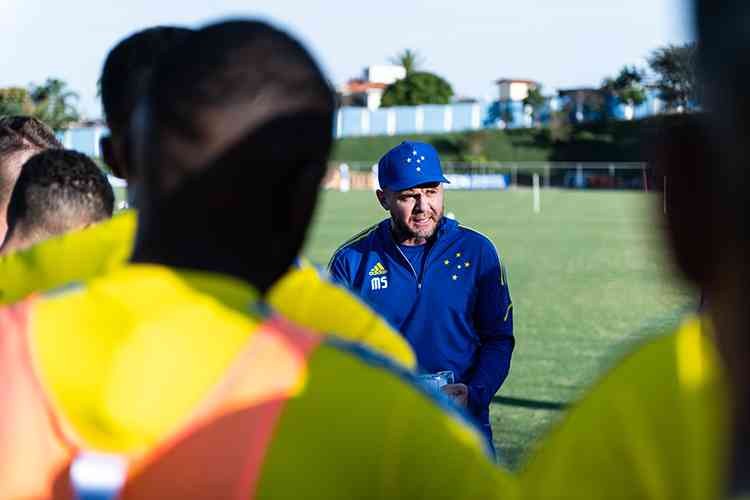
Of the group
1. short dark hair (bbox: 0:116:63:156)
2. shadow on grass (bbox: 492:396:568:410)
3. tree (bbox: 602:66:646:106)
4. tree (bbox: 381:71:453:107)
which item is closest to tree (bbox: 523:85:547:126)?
tree (bbox: 602:66:646:106)

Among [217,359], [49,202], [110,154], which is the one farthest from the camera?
[49,202]

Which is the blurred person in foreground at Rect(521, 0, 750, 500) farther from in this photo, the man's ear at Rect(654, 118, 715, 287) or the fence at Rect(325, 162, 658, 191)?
the fence at Rect(325, 162, 658, 191)

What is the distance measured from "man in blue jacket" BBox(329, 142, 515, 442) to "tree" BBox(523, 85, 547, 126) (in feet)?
280

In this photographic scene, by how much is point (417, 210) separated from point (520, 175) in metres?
69.2

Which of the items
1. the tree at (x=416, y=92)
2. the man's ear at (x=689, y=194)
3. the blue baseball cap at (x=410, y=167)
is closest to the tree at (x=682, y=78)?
the man's ear at (x=689, y=194)

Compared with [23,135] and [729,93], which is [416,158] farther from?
[729,93]

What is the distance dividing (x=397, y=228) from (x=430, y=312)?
0.47m

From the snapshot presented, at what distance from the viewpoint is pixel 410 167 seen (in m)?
5.19

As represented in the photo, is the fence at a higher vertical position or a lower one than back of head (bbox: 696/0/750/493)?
lower

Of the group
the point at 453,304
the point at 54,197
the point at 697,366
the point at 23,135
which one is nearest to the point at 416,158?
the point at 453,304

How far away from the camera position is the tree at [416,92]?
354ft

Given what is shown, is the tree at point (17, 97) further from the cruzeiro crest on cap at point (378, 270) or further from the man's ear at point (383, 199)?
the cruzeiro crest on cap at point (378, 270)

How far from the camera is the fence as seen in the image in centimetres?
6544

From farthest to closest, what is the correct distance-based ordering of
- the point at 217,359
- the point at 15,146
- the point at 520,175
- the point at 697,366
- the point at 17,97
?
the point at 520,175 < the point at 17,97 < the point at 15,146 < the point at 217,359 < the point at 697,366
